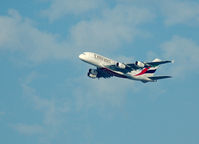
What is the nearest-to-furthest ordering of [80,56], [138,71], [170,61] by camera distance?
[170,61] < [80,56] < [138,71]

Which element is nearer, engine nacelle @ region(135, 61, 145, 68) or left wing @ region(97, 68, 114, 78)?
engine nacelle @ region(135, 61, 145, 68)

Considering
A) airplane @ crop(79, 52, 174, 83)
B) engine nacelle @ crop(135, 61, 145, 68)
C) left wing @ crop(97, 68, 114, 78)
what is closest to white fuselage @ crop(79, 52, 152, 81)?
airplane @ crop(79, 52, 174, 83)

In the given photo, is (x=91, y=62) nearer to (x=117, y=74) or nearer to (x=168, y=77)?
(x=117, y=74)

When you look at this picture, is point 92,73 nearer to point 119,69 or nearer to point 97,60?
point 97,60

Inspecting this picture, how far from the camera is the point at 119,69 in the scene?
11019cm

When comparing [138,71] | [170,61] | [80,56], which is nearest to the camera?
[170,61]

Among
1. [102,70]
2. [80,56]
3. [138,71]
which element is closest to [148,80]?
[138,71]

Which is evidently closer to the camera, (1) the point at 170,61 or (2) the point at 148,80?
(1) the point at 170,61

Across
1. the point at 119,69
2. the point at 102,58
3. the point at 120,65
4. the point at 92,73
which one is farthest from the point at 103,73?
the point at 120,65

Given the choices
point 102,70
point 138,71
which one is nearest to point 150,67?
point 138,71

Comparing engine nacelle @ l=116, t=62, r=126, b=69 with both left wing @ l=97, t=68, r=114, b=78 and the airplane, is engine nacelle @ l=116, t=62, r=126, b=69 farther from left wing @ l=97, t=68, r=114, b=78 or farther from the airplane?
left wing @ l=97, t=68, r=114, b=78

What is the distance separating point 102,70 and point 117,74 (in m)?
4.23

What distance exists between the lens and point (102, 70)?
366 feet

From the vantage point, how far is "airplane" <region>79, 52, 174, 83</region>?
108m
